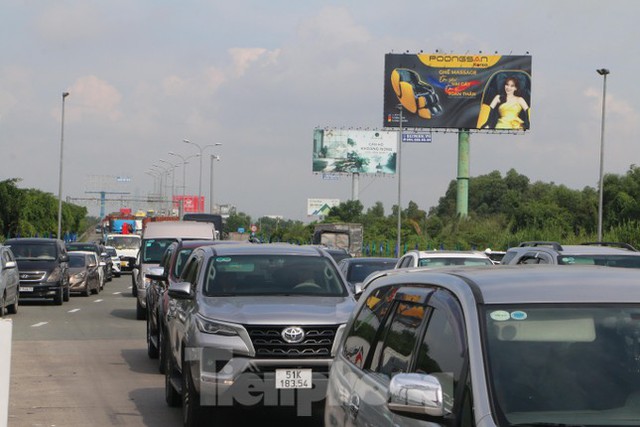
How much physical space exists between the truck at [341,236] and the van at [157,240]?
2883 cm

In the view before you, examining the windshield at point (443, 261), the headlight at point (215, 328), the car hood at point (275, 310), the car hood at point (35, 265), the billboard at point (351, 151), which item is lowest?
the car hood at point (35, 265)

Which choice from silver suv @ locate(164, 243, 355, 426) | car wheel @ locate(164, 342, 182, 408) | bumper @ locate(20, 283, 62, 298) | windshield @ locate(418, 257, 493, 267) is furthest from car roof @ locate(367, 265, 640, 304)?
bumper @ locate(20, 283, 62, 298)

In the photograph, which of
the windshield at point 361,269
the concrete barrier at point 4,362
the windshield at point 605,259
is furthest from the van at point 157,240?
the concrete barrier at point 4,362

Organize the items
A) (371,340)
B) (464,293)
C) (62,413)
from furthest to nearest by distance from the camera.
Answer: (62,413), (371,340), (464,293)

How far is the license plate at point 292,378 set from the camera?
395 inches

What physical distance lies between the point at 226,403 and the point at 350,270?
1316 centimetres

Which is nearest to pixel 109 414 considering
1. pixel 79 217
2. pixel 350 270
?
pixel 350 270

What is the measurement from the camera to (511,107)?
220 ft

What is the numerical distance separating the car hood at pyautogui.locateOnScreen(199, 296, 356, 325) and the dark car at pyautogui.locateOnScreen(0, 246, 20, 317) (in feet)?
48.5

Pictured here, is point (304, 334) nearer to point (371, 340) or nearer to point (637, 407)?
point (371, 340)

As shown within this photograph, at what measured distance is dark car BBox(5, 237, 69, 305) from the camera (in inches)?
1197

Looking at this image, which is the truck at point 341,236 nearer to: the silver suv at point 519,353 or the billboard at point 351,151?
the billboard at point 351,151

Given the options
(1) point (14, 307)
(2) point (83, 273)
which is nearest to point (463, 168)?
(2) point (83, 273)

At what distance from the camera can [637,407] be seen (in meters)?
4.44
